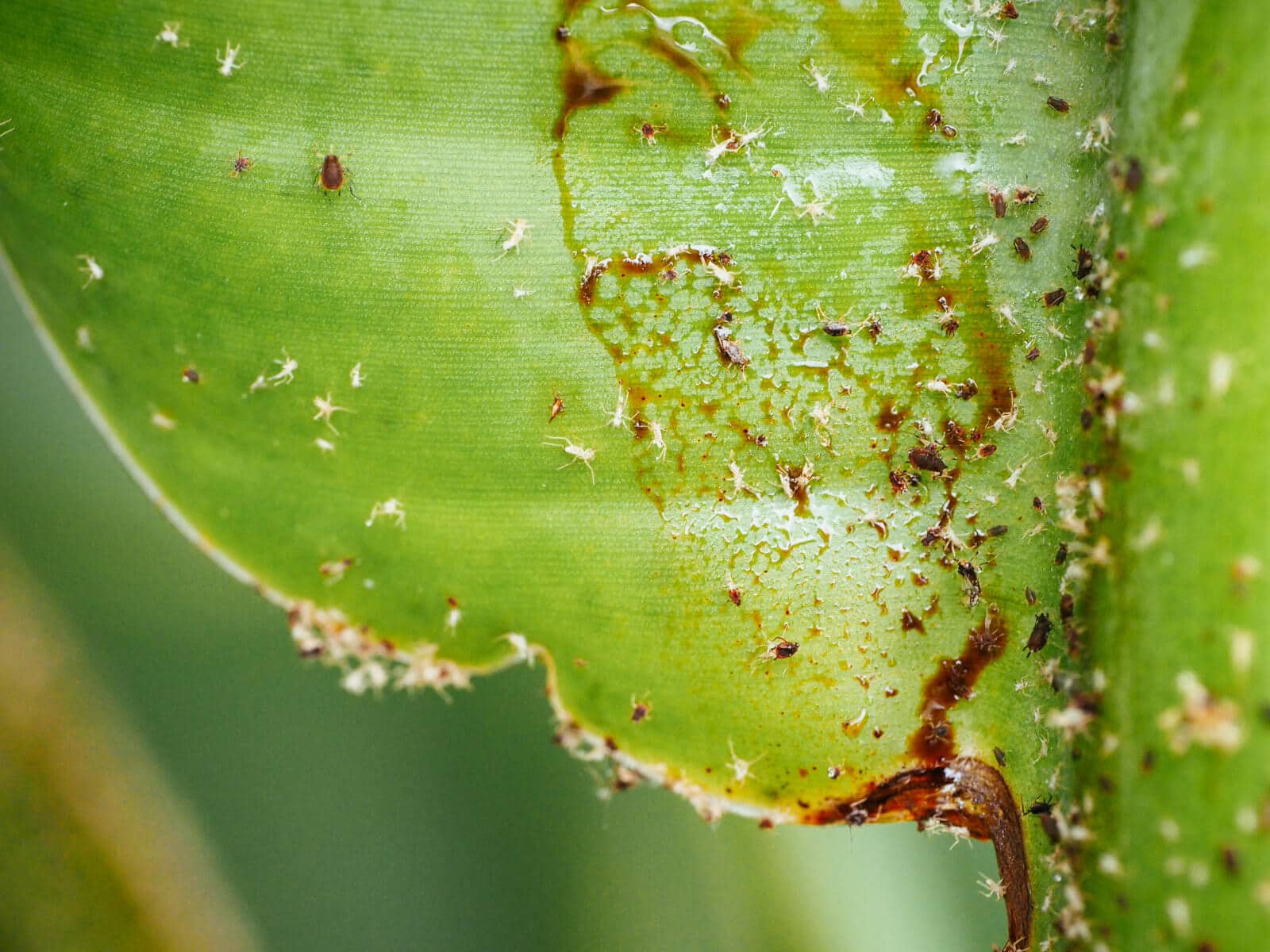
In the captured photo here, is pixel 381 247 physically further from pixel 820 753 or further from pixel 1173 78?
pixel 1173 78

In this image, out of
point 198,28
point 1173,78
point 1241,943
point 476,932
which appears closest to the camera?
point 1241,943

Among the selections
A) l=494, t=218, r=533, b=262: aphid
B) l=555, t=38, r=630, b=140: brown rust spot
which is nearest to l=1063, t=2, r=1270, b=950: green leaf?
l=555, t=38, r=630, b=140: brown rust spot

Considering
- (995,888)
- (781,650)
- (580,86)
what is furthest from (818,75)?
(995,888)

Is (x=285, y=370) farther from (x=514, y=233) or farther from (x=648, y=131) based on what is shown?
(x=648, y=131)

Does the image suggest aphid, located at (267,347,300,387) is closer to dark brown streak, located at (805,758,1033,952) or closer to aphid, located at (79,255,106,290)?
aphid, located at (79,255,106,290)

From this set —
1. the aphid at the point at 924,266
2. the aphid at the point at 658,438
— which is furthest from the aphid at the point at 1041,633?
the aphid at the point at 658,438

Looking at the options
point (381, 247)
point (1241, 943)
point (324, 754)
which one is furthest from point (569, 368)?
point (1241, 943)
